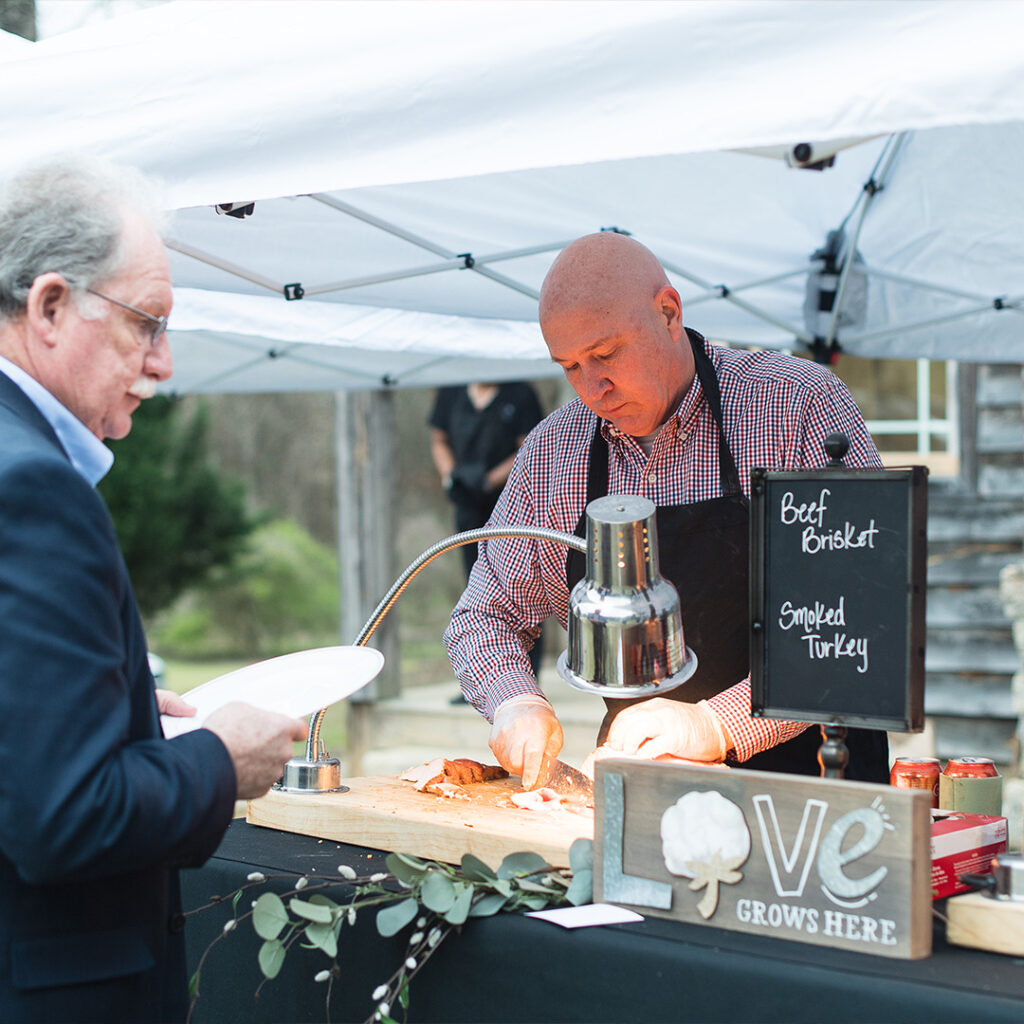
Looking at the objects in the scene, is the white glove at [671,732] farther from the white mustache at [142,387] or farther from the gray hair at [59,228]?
the gray hair at [59,228]

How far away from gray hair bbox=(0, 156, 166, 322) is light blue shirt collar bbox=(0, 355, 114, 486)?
0.21 ft

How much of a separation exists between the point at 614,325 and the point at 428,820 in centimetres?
83

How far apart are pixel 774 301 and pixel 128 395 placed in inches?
107

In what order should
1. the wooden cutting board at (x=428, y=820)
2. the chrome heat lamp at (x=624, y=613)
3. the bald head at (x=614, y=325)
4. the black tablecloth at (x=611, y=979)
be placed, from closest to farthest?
1. the black tablecloth at (x=611, y=979)
2. the chrome heat lamp at (x=624, y=613)
3. the wooden cutting board at (x=428, y=820)
4. the bald head at (x=614, y=325)

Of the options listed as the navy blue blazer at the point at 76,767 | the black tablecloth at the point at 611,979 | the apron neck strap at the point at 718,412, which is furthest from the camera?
the apron neck strap at the point at 718,412

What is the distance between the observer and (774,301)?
3.70 metres

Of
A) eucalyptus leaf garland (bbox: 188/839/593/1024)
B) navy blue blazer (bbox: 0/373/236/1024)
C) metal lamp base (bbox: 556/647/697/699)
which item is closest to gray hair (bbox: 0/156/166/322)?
navy blue blazer (bbox: 0/373/236/1024)

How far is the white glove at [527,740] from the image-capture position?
73.0 inches

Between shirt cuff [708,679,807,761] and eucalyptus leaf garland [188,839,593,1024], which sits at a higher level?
shirt cuff [708,679,807,761]

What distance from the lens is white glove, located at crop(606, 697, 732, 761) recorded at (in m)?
1.74

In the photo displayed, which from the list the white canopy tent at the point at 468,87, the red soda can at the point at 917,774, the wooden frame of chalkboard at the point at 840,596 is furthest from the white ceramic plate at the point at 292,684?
the red soda can at the point at 917,774

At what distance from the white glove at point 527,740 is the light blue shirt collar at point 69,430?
84 cm

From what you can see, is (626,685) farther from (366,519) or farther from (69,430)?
(366,519)

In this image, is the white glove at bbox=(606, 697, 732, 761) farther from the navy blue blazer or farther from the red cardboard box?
the navy blue blazer
